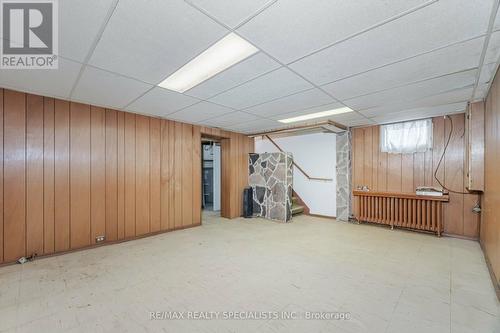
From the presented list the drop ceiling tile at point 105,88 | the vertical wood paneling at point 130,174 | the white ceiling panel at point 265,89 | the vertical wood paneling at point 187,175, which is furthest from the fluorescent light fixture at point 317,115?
the vertical wood paneling at point 130,174

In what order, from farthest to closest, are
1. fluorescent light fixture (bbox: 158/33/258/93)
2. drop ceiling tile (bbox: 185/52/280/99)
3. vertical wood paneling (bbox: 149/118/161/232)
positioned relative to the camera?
vertical wood paneling (bbox: 149/118/161/232), drop ceiling tile (bbox: 185/52/280/99), fluorescent light fixture (bbox: 158/33/258/93)

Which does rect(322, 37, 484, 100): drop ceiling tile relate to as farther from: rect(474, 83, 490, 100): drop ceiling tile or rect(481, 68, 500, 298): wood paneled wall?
rect(474, 83, 490, 100): drop ceiling tile

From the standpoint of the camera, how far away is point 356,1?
1.51 meters

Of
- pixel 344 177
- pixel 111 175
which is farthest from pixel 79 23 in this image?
pixel 344 177

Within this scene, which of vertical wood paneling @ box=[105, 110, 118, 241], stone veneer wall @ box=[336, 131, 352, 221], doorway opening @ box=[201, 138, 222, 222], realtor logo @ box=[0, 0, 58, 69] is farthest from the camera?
doorway opening @ box=[201, 138, 222, 222]

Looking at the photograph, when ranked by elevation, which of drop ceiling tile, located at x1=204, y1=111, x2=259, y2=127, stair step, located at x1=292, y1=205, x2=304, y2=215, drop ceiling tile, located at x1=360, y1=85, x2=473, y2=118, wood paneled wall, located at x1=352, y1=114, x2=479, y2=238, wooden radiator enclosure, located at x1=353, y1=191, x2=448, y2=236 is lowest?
stair step, located at x1=292, y1=205, x2=304, y2=215

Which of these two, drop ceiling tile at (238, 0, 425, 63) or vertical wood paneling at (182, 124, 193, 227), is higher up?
drop ceiling tile at (238, 0, 425, 63)

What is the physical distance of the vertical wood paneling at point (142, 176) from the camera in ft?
14.4

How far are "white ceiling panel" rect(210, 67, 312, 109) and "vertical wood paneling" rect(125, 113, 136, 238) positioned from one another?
1.95m

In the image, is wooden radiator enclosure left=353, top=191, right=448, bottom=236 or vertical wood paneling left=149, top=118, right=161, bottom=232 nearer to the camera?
wooden radiator enclosure left=353, top=191, right=448, bottom=236

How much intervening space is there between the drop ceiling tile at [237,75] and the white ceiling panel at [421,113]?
10.6 ft

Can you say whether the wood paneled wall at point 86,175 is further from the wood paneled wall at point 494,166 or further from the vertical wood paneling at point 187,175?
the wood paneled wall at point 494,166

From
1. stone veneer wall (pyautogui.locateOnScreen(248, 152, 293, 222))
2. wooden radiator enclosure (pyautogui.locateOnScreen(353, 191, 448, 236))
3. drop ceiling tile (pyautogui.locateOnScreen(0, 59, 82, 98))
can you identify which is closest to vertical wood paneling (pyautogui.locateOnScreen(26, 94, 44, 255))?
drop ceiling tile (pyautogui.locateOnScreen(0, 59, 82, 98))

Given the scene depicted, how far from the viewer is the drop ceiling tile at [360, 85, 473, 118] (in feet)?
10.5
